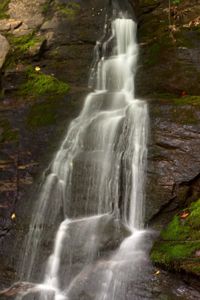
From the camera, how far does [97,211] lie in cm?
800

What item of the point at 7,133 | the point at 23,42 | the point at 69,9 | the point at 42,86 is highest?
the point at 69,9

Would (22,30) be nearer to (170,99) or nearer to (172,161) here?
(170,99)

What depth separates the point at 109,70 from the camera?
39.2 feet

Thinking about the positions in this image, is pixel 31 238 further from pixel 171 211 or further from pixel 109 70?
pixel 109 70

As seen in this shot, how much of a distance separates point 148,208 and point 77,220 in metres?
1.35

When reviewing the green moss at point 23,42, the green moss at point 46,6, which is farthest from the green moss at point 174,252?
the green moss at point 46,6

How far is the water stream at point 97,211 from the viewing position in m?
6.69

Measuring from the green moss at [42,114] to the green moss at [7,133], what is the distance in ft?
1.35

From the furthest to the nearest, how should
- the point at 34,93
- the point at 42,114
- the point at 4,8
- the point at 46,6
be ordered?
the point at 4,8 → the point at 46,6 → the point at 34,93 → the point at 42,114

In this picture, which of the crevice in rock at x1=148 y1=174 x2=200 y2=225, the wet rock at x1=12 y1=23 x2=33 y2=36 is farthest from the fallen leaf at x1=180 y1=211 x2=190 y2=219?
the wet rock at x1=12 y1=23 x2=33 y2=36

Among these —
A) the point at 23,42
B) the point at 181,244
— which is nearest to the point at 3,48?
the point at 23,42

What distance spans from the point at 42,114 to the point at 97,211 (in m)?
3.41

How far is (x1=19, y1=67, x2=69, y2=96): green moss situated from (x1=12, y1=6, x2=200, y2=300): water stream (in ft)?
4.41

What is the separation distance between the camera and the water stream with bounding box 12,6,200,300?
669cm
